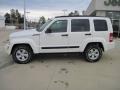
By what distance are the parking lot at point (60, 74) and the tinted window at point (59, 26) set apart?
1.40 m

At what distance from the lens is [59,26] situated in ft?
28.5

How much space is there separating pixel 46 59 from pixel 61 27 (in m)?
1.74

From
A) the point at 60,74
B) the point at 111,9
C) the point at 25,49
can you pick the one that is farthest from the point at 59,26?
the point at 111,9

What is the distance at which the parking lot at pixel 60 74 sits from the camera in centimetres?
585

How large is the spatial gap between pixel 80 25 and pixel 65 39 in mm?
935

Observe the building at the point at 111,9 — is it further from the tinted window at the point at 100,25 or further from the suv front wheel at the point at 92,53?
the suv front wheel at the point at 92,53

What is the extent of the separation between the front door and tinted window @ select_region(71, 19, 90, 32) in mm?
350

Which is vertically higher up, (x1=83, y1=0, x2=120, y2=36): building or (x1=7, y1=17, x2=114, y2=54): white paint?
(x1=83, y1=0, x2=120, y2=36): building

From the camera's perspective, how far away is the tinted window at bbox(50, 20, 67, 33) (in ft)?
28.2

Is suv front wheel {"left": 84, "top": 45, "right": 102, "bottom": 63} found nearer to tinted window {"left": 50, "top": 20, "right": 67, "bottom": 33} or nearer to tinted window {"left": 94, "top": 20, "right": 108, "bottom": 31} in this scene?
tinted window {"left": 94, "top": 20, "right": 108, "bottom": 31}

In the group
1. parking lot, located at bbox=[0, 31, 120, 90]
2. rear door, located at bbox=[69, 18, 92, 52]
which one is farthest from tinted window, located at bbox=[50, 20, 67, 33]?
parking lot, located at bbox=[0, 31, 120, 90]

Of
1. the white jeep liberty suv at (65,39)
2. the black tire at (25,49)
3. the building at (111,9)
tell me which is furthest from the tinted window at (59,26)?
the building at (111,9)

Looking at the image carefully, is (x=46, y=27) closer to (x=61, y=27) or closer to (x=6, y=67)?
(x=61, y=27)

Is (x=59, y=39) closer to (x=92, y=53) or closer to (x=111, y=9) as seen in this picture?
(x=92, y=53)
